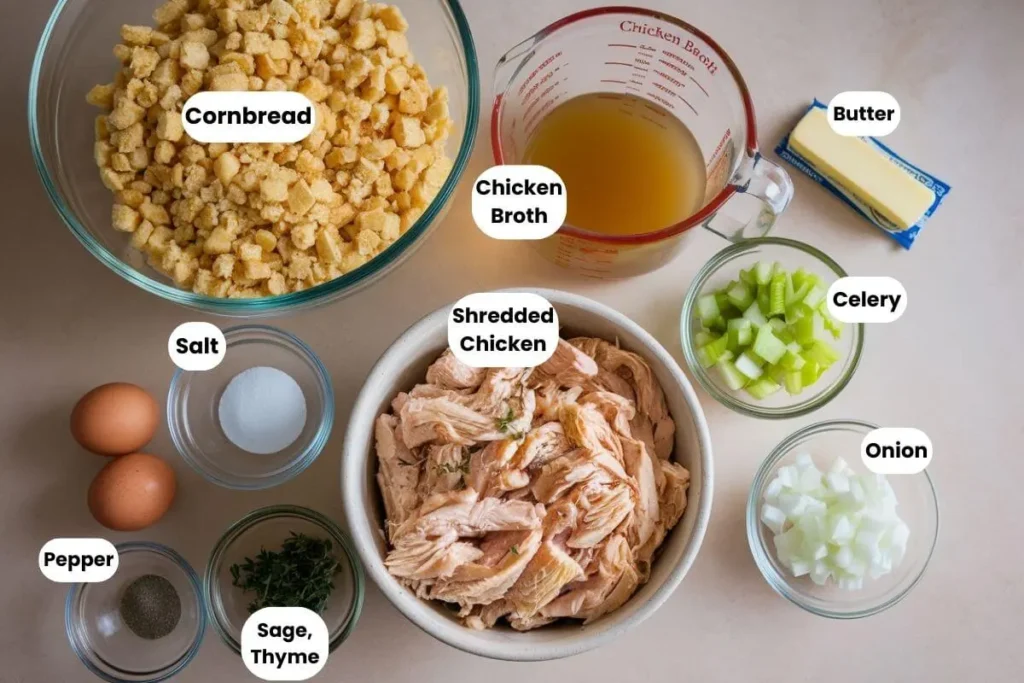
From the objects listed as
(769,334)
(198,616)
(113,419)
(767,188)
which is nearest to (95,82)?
(113,419)

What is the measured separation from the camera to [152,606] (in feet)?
5.11

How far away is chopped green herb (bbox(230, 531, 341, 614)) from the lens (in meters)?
1.49

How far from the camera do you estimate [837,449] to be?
162 centimetres

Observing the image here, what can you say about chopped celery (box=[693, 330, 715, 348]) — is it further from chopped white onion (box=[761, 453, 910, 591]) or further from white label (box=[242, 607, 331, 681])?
white label (box=[242, 607, 331, 681])

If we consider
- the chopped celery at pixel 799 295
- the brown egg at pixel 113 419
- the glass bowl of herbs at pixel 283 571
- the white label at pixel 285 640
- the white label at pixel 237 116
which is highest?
the white label at pixel 237 116

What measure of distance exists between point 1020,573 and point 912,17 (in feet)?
3.65

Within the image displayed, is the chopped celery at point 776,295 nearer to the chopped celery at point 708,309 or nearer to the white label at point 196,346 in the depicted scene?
the chopped celery at point 708,309

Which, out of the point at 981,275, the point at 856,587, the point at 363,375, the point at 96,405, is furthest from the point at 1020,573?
the point at 96,405

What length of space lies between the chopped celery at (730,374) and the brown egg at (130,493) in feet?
3.37

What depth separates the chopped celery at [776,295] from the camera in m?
1.53

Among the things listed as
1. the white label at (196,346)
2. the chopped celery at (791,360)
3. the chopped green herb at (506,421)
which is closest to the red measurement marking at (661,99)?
the chopped celery at (791,360)

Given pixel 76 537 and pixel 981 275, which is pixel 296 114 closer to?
pixel 76 537

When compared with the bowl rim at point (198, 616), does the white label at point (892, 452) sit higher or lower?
higher

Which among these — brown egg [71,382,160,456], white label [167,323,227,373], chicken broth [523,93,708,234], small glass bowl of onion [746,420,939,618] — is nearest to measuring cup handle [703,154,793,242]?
chicken broth [523,93,708,234]
